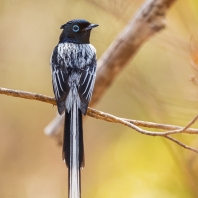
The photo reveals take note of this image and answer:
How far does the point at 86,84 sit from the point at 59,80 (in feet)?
0.80

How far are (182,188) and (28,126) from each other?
307 centimetres

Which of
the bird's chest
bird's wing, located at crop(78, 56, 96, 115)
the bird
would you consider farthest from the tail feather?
the bird's chest

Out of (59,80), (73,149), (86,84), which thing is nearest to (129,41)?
(86,84)

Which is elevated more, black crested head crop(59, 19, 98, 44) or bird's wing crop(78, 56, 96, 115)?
black crested head crop(59, 19, 98, 44)

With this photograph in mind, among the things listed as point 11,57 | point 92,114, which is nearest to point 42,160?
point 11,57

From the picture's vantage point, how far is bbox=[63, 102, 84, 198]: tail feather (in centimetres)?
362

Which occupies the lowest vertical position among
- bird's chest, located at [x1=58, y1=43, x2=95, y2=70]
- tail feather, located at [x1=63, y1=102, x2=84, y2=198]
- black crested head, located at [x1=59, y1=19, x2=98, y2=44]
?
tail feather, located at [x1=63, y1=102, x2=84, y2=198]

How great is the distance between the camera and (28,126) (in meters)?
8.56

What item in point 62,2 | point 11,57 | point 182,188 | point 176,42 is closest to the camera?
point 176,42

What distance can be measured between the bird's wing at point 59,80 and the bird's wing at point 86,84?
132mm

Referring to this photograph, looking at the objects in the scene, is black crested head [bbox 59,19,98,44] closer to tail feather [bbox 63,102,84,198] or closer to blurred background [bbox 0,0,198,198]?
tail feather [bbox 63,102,84,198]

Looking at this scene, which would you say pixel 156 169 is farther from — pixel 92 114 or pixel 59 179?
pixel 92 114

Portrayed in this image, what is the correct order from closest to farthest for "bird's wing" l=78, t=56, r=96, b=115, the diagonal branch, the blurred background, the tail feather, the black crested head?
the tail feather
"bird's wing" l=78, t=56, r=96, b=115
the diagonal branch
the black crested head
the blurred background

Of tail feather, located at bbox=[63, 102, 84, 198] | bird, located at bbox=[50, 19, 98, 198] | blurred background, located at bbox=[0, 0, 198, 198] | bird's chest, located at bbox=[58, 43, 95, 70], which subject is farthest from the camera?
blurred background, located at bbox=[0, 0, 198, 198]
